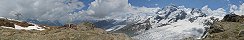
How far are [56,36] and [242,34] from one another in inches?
505

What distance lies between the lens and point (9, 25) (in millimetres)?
44094

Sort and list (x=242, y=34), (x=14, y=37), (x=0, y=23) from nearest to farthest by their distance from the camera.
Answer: (x=14, y=37), (x=242, y=34), (x=0, y=23)

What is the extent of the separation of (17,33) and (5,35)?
3.60 feet

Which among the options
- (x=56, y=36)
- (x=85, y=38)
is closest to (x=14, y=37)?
(x=56, y=36)

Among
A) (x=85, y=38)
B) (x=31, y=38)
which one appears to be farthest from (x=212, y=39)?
(x=31, y=38)

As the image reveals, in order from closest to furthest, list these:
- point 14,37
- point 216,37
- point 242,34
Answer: point 14,37 < point 242,34 < point 216,37

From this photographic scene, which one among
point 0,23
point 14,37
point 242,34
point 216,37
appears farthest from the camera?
point 0,23

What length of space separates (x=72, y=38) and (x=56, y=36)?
1.22 m

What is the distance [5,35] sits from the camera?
29.9 m

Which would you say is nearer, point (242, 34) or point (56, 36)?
point (56, 36)

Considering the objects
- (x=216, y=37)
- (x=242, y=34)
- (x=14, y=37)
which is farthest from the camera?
(x=216, y=37)

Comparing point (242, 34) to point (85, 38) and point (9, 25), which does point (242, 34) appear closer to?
point (85, 38)

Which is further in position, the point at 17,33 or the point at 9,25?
the point at 9,25

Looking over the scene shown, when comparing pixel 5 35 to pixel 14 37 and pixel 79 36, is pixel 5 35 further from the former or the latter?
pixel 79 36
